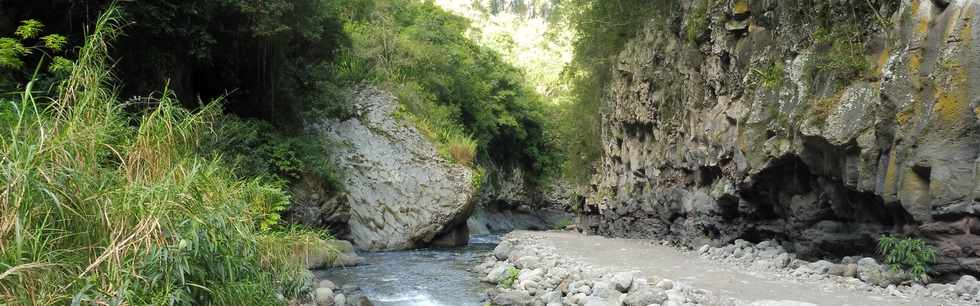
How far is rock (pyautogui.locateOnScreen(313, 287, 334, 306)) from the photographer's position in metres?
7.28

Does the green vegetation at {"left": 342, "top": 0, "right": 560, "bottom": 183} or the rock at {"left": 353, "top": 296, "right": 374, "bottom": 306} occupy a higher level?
the green vegetation at {"left": 342, "top": 0, "right": 560, "bottom": 183}

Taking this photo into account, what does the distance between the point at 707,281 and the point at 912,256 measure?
2.15 metres

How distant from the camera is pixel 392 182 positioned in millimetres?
16641

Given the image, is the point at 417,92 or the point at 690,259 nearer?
the point at 690,259

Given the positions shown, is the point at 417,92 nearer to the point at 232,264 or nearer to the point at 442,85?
the point at 442,85

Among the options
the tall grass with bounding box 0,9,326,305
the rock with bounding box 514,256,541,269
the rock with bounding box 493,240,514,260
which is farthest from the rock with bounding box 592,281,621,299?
the rock with bounding box 493,240,514,260

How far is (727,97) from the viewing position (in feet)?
41.2

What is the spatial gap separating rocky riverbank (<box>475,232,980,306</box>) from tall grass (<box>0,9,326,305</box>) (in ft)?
13.2

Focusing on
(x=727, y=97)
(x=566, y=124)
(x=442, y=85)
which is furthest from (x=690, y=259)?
(x=566, y=124)

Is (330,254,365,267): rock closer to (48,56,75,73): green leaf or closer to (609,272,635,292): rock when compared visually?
(609,272,635,292): rock

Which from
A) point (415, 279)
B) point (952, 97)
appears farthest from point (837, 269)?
point (415, 279)

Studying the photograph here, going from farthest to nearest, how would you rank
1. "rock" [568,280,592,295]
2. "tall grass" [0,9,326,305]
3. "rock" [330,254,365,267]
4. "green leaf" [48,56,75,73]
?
"rock" [330,254,365,267] → "rock" [568,280,592,295] → "green leaf" [48,56,75,73] → "tall grass" [0,9,326,305]

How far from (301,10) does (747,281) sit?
1018 centimetres

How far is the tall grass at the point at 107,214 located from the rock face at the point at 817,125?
662 cm
